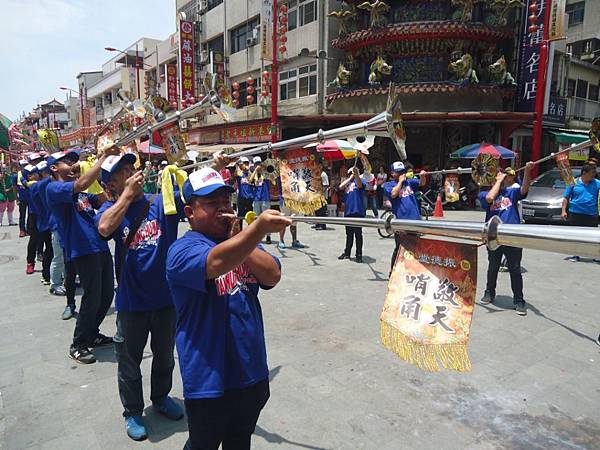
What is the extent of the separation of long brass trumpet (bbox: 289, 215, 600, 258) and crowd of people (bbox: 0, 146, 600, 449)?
2.03 ft

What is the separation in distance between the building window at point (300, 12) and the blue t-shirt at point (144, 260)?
1968cm

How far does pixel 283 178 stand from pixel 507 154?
45.2 feet

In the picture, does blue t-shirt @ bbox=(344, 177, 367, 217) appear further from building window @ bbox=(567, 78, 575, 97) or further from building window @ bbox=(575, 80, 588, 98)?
building window @ bbox=(575, 80, 588, 98)

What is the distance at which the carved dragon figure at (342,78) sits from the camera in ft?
61.1

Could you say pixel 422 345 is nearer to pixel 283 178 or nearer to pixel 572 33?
pixel 283 178

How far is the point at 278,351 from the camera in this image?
451 cm

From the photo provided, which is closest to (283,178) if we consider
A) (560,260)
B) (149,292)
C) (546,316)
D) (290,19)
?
(149,292)

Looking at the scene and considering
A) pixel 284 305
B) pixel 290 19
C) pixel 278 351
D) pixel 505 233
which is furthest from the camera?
pixel 290 19

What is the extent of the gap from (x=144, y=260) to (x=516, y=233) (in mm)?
2460

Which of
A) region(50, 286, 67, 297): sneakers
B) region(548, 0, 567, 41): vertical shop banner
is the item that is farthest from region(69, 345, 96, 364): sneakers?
region(548, 0, 567, 41): vertical shop banner

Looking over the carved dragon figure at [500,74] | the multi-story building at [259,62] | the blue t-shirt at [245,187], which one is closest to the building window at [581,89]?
the carved dragon figure at [500,74]

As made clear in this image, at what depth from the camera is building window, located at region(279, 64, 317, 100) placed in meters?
20.6

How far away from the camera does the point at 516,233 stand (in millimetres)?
1648

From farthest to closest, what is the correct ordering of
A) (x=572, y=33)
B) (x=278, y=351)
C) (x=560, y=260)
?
(x=572, y=33) → (x=560, y=260) → (x=278, y=351)
